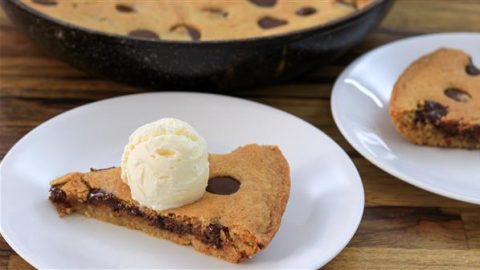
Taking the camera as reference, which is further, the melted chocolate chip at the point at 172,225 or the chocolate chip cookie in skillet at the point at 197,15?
the chocolate chip cookie in skillet at the point at 197,15

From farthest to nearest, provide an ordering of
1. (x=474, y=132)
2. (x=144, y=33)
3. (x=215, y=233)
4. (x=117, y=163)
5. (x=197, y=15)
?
(x=197, y=15) < (x=144, y=33) < (x=474, y=132) < (x=117, y=163) < (x=215, y=233)

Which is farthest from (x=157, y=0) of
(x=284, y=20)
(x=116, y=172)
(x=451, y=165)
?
(x=451, y=165)

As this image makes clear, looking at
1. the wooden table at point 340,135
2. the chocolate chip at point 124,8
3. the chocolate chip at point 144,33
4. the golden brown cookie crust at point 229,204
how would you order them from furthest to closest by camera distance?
the chocolate chip at point 124,8 → the chocolate chip at point 144,33 → the wooden table at point 340,135 → the golden brown cookie crust at point 229,204

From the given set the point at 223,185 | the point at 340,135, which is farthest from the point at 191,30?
the point at 223,185

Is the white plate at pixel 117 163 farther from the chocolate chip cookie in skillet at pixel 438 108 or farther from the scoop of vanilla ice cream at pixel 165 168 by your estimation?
the chocolate chip cookie in skillet at pixel 438 108

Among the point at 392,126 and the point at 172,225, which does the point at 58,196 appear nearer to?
the point at 172,225

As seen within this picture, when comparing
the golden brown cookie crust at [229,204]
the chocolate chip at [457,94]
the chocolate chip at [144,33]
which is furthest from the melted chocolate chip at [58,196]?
the chocolate chip at [457,94]

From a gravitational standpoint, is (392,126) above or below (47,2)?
below
